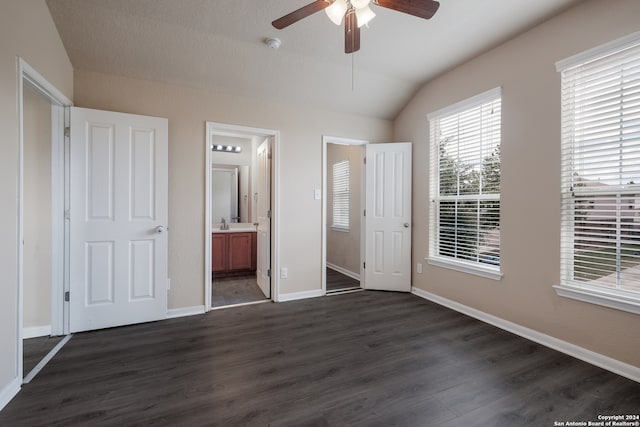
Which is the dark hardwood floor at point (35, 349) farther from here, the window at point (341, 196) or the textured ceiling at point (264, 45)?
the window at point (341, 196)

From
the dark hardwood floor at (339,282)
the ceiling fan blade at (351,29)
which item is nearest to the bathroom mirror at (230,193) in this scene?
the dark hardwood floor at (339,282)

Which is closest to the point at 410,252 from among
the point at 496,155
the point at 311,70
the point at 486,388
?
the point at 496,155

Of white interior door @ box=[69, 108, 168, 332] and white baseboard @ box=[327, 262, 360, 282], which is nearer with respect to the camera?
white interior door @ box=[69, 108, 168, 332]

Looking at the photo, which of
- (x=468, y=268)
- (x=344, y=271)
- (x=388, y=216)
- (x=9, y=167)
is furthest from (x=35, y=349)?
(x=468, y=268)

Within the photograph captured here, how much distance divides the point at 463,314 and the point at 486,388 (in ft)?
4.69

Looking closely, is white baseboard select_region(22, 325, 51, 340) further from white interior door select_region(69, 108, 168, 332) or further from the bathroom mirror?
the bathroom mirror

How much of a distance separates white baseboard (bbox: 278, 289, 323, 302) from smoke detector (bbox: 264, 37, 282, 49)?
2.80 metres

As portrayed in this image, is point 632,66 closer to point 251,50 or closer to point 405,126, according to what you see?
point 405,126

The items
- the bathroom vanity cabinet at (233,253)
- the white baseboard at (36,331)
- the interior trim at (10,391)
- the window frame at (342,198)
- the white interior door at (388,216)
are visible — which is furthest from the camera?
the window frame at (342,198)

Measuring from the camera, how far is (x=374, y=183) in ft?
13.6

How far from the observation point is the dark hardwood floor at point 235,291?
12.3 feet

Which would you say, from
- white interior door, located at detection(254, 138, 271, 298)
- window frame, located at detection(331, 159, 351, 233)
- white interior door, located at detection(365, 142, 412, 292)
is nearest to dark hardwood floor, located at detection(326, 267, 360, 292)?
white interior door, located at detection(365, 142, 412, 292)

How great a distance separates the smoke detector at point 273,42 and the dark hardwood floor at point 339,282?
10.1ft

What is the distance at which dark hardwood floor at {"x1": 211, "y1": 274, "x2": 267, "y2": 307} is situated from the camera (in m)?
3.74
